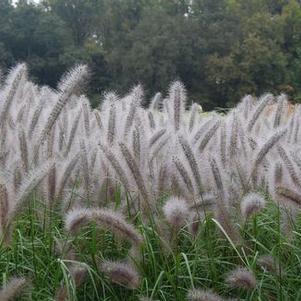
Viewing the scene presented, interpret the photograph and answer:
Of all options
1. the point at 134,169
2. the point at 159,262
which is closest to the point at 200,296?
the point at 159,262

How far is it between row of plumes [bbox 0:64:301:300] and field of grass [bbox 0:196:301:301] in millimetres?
81

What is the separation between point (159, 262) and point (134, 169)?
33 centimetres

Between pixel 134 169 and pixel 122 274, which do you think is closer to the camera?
pixel 122 274

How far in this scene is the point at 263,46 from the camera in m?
36.7

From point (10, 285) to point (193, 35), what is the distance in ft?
132

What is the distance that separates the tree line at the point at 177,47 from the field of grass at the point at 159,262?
32.9 meters

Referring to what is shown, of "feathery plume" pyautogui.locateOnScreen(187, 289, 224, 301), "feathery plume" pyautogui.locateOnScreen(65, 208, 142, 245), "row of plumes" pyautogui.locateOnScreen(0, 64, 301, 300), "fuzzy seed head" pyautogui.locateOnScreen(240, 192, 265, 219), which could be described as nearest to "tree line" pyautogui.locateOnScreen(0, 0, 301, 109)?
"row of plumes" pyautogui.locateOnScreen(0, 64, 301, 300)

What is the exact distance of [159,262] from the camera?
2.22 meters

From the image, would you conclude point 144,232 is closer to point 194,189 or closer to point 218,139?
point 194,189

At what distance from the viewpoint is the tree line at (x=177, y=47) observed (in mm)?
36844

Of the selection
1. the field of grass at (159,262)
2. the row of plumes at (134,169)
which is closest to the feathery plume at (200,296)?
the field of grass at (159,262)

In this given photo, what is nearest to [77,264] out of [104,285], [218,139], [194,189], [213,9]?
[104,285]

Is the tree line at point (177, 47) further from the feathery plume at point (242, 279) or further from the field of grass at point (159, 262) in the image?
the feathery plume at point (242, 279)

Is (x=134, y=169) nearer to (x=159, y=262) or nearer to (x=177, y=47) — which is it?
(x=159, y=262)
